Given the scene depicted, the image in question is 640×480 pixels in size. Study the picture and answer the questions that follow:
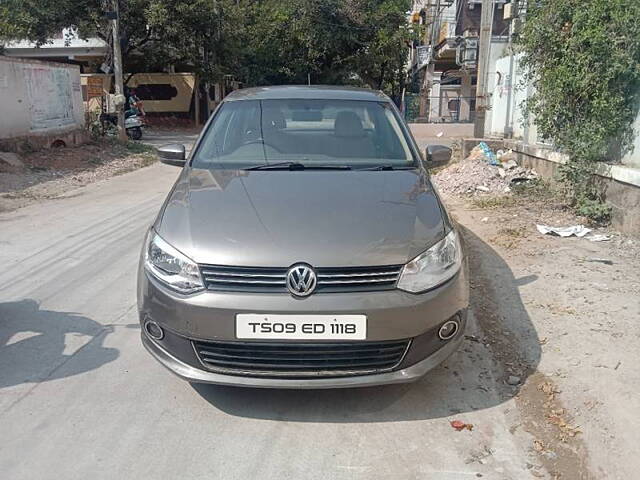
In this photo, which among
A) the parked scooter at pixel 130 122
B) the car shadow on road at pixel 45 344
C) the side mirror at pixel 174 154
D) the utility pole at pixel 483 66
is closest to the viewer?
the car shadow on road at pixel 45 344

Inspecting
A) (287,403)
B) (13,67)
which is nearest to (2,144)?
(13,67)

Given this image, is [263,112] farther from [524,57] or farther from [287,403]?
[524,57]

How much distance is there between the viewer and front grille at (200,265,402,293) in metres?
2.70

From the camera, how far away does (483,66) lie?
12695mm

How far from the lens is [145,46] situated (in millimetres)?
24969

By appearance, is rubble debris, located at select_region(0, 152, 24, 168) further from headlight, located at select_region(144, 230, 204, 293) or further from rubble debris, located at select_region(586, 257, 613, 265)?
rubble debris, located at select_region(586, 257, 613, 265)

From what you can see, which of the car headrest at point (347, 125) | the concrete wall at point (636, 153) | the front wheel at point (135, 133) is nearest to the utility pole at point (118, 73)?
the front wheel at point (135, 133)

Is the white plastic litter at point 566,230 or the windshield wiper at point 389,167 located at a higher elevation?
the windshield wiper at point 389,167

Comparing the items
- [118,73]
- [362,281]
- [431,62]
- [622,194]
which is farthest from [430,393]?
[431,62]

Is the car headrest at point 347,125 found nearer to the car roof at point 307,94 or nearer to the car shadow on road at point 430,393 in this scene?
the car roof at point 307,94

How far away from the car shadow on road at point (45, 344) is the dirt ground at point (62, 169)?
4.70 meters

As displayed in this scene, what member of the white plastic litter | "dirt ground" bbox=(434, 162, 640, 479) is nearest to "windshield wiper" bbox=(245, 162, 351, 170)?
"dirt ground" bbox=(434, 162, 640, 479)

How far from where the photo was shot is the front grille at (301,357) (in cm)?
273

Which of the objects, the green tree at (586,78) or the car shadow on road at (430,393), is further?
the green tree at (586,78)
